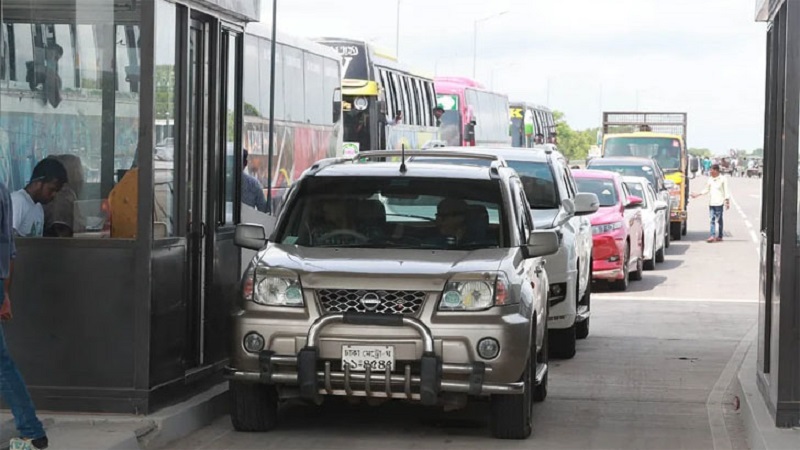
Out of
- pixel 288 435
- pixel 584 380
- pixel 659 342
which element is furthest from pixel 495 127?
pixel 288 435

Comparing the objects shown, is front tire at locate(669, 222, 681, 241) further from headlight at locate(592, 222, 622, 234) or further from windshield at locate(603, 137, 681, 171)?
headlight at locate(592, 222, 622, 234)

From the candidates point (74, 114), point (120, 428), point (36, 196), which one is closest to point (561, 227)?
point (74, 114)

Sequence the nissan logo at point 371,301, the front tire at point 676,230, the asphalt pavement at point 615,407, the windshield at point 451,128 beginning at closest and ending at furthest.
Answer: the nissan logo at point 371,301
the asphalt pavement at point 615,407
the front tire at point 676,230
the windshield at point 451,128

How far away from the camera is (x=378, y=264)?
32.6ft

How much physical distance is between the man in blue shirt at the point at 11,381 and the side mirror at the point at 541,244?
140 inches

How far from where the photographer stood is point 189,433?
33.8 feet

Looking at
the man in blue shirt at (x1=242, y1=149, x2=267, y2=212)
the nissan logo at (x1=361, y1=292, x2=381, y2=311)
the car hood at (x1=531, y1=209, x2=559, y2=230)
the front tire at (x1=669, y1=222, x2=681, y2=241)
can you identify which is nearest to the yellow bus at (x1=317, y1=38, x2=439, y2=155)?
the front tire at (x1=669, y1=222, x2=681, y2=241)

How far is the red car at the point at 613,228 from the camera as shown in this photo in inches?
921

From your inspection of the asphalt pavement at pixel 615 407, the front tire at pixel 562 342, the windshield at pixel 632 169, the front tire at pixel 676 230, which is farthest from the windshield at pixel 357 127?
the front tire at pixel 562 342

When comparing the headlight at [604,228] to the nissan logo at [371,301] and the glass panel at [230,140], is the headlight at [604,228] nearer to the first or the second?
the glass panel at [230,140]

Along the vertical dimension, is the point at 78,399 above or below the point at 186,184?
below

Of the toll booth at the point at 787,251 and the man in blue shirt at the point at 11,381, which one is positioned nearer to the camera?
the man in blue shirt at the point at 11,381

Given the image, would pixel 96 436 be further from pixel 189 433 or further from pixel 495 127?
pixel 495 127

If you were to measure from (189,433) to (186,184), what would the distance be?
169 centimetres
